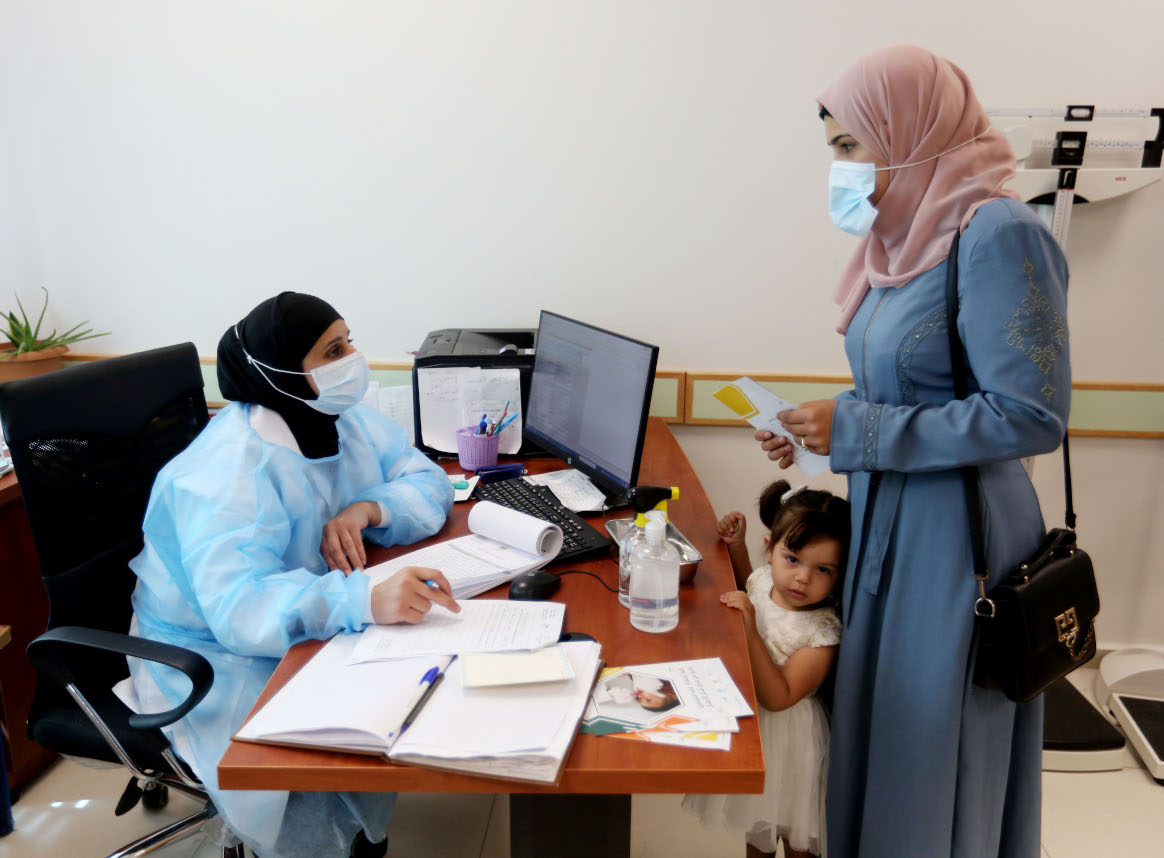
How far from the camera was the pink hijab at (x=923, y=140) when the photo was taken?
1.25m

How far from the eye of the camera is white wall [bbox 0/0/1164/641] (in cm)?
227

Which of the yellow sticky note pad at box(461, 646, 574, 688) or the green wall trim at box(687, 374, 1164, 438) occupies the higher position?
the yellow sticky note pad at box(461, 646, 574, 688)

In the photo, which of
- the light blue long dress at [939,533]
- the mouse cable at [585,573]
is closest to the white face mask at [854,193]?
the light blue long dress at [939,533]

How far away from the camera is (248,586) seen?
1.23 meters

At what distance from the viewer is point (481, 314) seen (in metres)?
2.54

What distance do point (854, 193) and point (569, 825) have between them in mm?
1132

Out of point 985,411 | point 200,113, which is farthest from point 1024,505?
point 200,113

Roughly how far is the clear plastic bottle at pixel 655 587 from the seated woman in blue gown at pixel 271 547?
0.30 meters

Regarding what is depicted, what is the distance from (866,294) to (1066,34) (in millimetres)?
1391

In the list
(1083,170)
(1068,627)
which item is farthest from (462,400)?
(1083,170)

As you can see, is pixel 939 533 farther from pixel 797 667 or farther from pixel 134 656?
pixel 134 656

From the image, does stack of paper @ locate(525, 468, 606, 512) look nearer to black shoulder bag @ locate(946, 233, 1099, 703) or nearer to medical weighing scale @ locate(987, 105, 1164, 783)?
black shoulder bag @ locate(946, 233, 1099, 703)

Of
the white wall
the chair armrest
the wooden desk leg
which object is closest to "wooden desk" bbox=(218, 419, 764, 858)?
the wooden desk leg

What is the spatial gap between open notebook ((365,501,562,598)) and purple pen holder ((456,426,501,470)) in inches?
19.1
